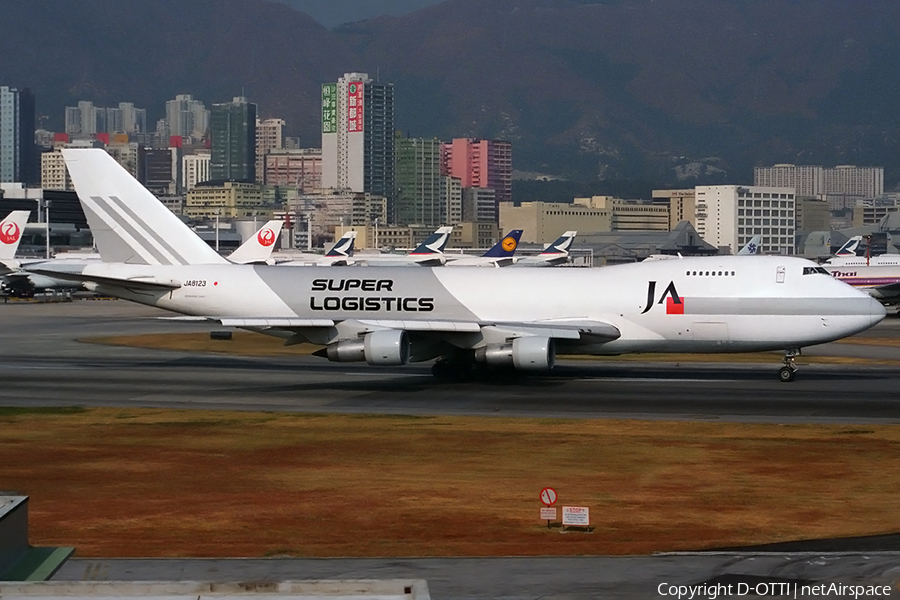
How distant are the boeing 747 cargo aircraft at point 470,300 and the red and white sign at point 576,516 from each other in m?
19.6

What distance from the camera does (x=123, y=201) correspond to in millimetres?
48281

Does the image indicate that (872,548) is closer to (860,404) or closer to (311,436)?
(311,436)

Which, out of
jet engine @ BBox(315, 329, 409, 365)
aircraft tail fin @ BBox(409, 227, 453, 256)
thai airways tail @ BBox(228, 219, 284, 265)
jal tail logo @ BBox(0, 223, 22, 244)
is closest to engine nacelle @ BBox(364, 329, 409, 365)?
jet engine @ BBox(315, 329, 409, 365)

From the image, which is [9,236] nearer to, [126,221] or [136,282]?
[126,221]

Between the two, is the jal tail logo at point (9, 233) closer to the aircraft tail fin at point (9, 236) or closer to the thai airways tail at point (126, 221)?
the aircraft tail fin at point (9, 236)

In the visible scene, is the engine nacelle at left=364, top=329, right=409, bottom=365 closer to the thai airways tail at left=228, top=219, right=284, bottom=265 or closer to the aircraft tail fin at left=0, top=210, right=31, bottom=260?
the aircraft tail fin at left=0, top=210, right=31, bottom=260

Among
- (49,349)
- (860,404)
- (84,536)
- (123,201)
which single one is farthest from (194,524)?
(49,349)

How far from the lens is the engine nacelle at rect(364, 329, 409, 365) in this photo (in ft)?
132

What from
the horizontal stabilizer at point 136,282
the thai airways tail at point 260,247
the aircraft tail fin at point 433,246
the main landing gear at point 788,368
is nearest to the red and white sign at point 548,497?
the main landing gear at point 788,368

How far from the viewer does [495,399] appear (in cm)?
3959

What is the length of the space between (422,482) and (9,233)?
8501 centimetres

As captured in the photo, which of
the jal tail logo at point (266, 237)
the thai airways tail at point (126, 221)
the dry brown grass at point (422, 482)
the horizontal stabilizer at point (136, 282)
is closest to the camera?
the dry brown grass at point (422, 482)

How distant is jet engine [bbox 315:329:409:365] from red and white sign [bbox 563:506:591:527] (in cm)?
1969

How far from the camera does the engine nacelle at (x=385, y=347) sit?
4016 centimetres
